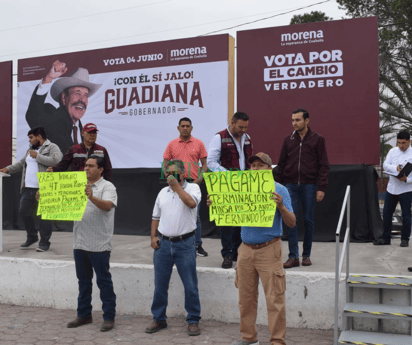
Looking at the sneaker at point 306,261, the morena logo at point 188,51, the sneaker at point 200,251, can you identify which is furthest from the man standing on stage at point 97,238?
the morena logo at point 188,51

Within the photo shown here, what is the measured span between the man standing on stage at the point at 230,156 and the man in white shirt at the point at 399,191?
2345 mm

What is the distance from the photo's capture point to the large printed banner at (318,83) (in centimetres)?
714

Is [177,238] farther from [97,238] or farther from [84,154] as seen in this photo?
[84,154]

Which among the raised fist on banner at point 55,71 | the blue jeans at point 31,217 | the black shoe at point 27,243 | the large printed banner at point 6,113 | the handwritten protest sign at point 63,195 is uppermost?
the raised fist on banner at point 55,71

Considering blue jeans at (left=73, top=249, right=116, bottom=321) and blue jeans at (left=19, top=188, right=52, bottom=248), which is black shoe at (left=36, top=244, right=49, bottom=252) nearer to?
blue jeans at (left=19, top=188, right=52, bottom=248)

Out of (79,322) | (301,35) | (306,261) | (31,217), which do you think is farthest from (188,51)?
(79,322)

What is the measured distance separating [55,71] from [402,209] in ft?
23.3

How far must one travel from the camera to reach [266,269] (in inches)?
145

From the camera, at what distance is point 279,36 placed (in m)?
7.74

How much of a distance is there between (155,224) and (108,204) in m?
0.50

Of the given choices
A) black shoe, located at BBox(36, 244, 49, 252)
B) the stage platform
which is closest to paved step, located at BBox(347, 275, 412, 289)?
the stage platform

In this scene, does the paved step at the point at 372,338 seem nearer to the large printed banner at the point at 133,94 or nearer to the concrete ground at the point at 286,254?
the concrete ground at the point at 286,254

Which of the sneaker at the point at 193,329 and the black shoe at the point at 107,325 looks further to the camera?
the black shoe at the point at 107,325

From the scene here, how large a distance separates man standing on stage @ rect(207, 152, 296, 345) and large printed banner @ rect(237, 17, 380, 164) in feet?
12.5
